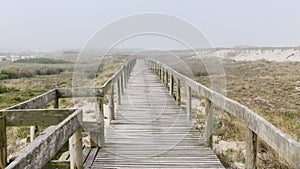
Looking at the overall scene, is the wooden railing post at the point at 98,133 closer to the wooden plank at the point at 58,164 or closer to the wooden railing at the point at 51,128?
the wooden railing at the point at 51,128

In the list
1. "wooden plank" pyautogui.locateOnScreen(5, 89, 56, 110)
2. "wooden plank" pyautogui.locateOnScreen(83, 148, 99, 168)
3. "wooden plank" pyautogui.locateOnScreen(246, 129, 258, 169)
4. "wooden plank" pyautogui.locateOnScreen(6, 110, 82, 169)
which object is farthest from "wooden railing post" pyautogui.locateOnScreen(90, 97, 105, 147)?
Answer: "wooden plank" pyautogui.locateOnScreen(246, 129, 258, 169)

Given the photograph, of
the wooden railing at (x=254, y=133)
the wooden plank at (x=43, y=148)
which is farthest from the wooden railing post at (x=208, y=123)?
the wooden plank at (x=43, y=148)

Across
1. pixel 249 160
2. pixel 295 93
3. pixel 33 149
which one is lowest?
pixel 295 93

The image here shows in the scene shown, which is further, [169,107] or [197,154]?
[169,107]

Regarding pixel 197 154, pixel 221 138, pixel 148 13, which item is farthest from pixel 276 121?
pixel 148 13

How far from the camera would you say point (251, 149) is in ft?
10.5

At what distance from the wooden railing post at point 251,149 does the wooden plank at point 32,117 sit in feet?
6.21

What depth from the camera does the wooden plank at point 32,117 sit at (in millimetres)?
3311

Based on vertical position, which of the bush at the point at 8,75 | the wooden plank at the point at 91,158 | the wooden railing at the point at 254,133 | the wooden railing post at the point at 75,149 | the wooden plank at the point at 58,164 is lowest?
the bush at the point at 8,75

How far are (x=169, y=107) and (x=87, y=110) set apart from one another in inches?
125

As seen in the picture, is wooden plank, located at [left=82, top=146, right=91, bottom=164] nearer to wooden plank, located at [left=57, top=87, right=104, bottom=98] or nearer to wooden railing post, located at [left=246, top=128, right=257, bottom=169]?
wooden plank, located at [left=57, top=87, right=104, bottom=98]

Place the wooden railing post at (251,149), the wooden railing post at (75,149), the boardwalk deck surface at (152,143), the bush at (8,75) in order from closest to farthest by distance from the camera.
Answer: the wooden railing post at (251,149) < the wooden railing post at (75,149) < the boardwalk deck surface at (152,143) < the bush at (8,75)

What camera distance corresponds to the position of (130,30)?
1016 cm

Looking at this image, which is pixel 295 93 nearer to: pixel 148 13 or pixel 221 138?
pixel 148 13
